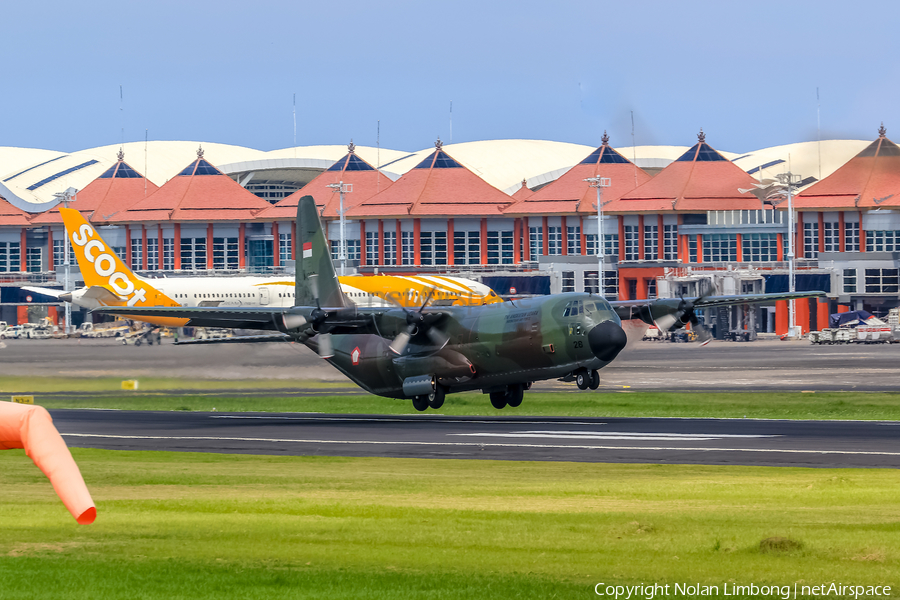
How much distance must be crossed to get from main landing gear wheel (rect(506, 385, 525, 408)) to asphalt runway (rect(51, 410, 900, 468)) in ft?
3.65

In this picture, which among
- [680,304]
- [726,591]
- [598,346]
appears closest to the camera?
[726,591]

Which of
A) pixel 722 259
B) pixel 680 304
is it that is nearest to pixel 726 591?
pixel 680 304

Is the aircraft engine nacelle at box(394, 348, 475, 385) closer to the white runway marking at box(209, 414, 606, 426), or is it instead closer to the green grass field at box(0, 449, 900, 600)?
the white runway marking at box(209, 414, 606, 426)

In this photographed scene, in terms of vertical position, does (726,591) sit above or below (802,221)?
below

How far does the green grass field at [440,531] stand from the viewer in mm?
16172

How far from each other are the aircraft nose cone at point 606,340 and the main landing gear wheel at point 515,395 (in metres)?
7.49

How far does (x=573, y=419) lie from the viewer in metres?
52.5

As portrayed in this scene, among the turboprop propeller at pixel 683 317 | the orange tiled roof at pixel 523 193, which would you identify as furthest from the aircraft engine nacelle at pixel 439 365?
the orange tiled roof at pixel 523 193

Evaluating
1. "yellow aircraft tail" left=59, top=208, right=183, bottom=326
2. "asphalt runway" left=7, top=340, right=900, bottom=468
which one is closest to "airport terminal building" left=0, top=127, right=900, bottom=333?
"asphalt runway" left=7, top=340, right=900, bottom=468

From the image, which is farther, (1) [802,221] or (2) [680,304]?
(1) [802,221]

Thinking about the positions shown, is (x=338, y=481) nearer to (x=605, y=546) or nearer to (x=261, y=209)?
(x=605, y=546)

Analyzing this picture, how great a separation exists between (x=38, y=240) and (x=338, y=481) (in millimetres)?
151780

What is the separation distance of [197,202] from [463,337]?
124709 millimetres

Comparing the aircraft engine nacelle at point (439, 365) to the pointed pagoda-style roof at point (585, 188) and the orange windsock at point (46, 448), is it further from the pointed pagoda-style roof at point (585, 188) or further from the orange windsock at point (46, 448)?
the pointed pagoda-style roof at point (585, 188)
